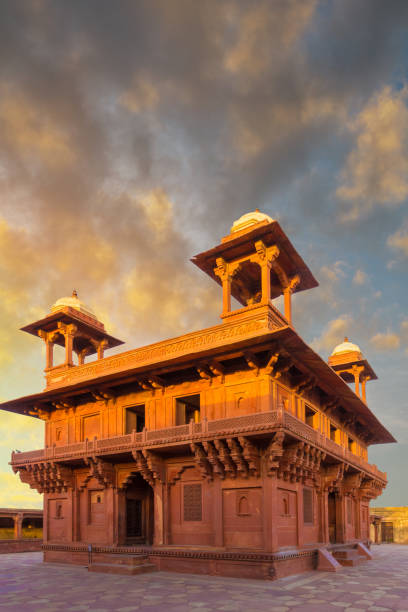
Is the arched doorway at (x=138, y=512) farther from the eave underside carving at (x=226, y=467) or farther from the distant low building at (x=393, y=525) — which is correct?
the distant low building at (x=393, y=525)

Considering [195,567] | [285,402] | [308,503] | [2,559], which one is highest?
[285,402]

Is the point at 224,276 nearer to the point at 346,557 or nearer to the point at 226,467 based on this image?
the point at 226,467

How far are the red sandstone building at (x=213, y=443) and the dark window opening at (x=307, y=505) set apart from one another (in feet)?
0.36

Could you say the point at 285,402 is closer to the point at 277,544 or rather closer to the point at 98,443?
the point at 277,544

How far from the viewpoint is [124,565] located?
18.7 meters

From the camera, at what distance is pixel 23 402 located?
83.9ft

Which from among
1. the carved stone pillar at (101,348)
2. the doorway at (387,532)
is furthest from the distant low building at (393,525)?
the carved stone pillar at (101,348)

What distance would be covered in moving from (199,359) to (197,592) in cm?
788

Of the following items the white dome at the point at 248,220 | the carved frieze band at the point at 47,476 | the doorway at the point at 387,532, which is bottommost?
the doorway at the point at 387,532

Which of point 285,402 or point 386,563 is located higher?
point 285,402

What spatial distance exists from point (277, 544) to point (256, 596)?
332 centimetres

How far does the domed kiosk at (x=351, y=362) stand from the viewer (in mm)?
33594

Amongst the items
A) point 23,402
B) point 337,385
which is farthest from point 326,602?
point 23,402

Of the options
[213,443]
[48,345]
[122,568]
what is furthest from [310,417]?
[48,345]
